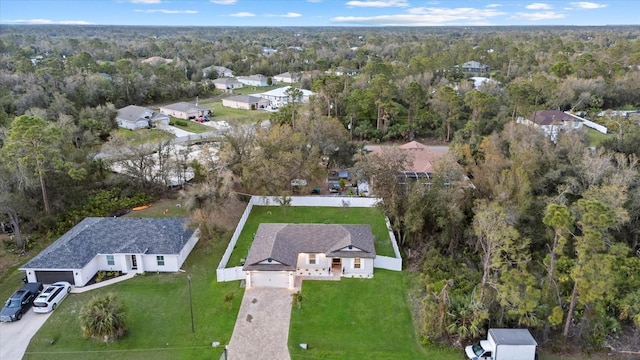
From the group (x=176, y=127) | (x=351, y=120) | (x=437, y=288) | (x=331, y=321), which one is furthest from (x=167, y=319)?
(x=176, y=127)

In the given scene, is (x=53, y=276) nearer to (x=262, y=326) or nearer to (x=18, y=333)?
(x=18, y=333)

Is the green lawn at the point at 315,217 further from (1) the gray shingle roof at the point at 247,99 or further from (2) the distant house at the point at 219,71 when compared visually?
(2) the distant house at the point at 219,71

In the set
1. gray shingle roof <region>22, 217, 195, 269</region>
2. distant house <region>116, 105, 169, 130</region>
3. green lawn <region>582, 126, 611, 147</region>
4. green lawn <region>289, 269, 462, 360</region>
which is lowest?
green lawn <region>289, 269, 462, 360</region>

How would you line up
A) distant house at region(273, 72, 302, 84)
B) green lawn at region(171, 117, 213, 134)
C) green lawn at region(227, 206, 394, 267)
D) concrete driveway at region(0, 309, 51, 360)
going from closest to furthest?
concrete driveway at region(0, 309, 51, 360)
green lawn at region(227, 206, 394, 267)
green lawn at region(171, 117, 213, 134)
distant house at region(273, 72, 302, 84)

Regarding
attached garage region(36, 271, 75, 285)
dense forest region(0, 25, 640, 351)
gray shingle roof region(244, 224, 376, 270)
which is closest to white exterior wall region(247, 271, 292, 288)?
gray shingle roof region(244, 224, 376, 270)

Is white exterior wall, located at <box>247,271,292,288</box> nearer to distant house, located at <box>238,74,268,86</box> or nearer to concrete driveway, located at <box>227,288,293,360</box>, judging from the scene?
concrete driveway, located at <box>227,288,293,360</box>

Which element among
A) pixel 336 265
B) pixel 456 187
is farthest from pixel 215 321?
pixel 456 187

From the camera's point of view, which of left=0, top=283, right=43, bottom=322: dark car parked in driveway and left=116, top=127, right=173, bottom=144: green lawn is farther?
left=116, top=127, right=173, bottom=144: green lawn
